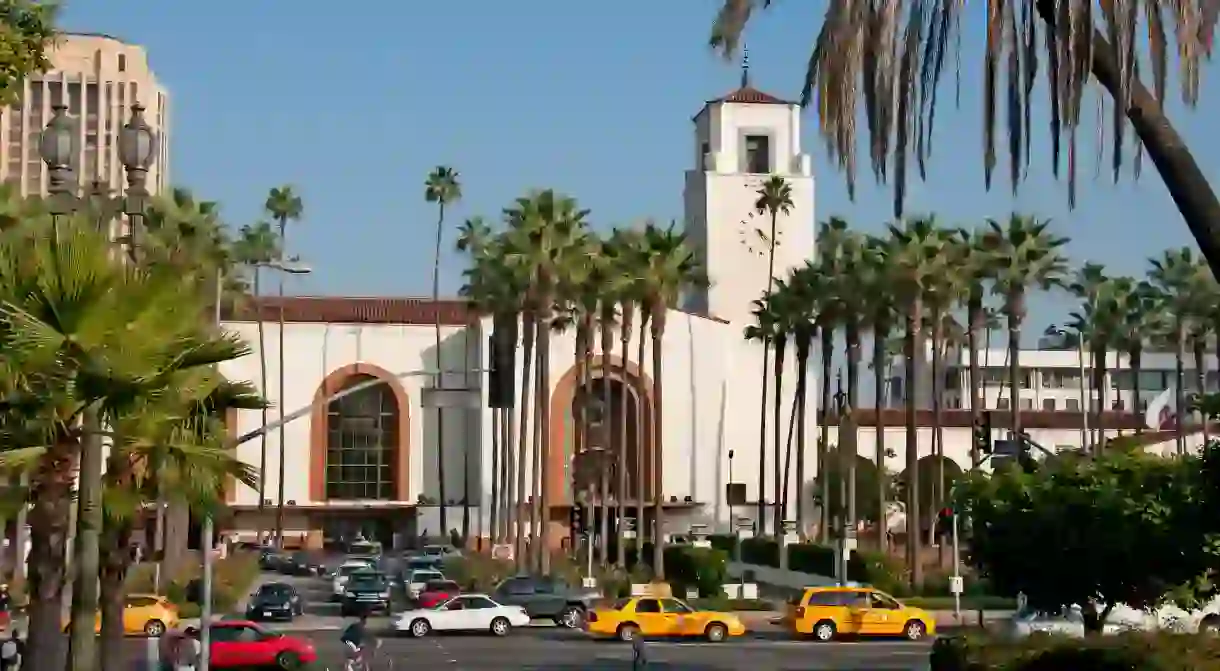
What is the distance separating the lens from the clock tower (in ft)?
297

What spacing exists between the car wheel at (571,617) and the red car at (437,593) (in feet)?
10.9

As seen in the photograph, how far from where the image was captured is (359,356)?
85.8 metres

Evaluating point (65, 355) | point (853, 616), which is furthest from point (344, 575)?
point (65, 355)

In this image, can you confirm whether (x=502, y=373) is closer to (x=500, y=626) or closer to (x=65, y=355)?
(x=65, y=355)

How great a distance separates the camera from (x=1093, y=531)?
27.5m

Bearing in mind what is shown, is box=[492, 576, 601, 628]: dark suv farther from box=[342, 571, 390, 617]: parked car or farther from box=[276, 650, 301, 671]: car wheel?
box=[276, 650, 301, 671]: car wheel

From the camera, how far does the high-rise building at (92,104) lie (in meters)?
124

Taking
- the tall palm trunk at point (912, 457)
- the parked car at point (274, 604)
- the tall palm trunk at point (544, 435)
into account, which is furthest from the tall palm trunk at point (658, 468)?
the parked car at point (274, 604)

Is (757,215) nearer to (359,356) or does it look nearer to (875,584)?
(359,356)

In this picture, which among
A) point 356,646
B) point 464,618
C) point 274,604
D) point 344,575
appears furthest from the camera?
point 344,575

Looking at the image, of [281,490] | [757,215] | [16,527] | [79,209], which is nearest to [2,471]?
[79,209]

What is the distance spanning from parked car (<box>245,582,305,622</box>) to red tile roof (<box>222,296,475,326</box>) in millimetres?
38743

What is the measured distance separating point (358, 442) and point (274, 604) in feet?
128

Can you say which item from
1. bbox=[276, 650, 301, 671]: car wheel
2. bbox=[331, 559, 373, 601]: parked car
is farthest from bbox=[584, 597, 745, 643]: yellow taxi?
bbox=[331, 559, 373, 601]: parked car
